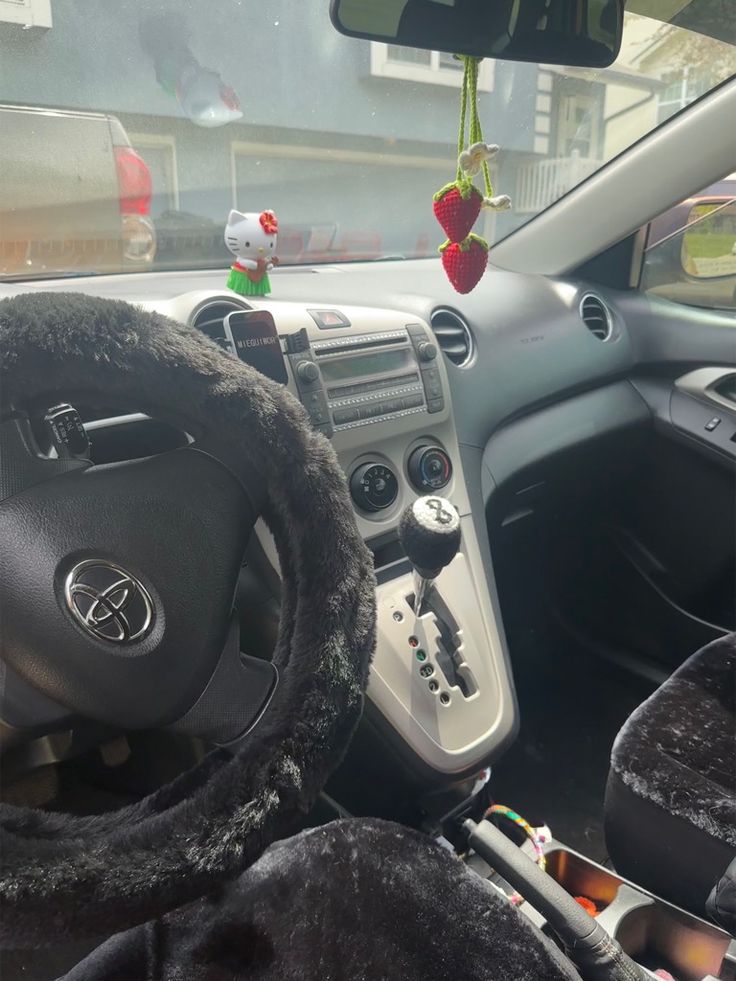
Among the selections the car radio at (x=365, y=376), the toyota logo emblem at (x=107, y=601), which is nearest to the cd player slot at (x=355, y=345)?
the car radio at (x=365, y=376)

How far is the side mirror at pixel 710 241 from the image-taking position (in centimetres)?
186

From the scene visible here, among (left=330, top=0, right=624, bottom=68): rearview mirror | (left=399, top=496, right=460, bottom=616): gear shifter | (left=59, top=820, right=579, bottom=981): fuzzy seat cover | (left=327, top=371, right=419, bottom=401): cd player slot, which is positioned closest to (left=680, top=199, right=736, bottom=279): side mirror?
(left=330, top=0, right=624, bottom=68): rearview mirror

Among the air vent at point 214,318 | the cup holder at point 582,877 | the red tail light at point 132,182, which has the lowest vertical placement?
the cup holder at point 582,877

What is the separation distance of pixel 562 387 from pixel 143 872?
4.88 feet

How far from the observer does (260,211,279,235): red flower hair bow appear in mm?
1327

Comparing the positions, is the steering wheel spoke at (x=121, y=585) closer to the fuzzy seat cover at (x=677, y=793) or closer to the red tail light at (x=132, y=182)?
the fuzzy seat cover at (x=677, y=793)

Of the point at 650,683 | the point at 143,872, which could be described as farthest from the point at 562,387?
the point at 143,872

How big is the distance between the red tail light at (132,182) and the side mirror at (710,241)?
1.22m

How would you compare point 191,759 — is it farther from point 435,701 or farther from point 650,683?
point 650,683

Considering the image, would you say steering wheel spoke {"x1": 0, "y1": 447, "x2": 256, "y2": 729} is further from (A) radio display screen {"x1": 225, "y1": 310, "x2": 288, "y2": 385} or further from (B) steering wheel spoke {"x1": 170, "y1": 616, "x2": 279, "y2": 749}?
(A) radio display screen {"x1": 225, "y1": 310, "x2": 288, "y2": 385}

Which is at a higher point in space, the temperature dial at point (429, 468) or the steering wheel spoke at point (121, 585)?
the steering wheel spoke at point (121, 585)

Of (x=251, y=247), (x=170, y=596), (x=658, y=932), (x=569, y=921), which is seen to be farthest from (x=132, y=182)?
(x=658, y=932)

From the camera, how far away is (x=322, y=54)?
1891 millimetres

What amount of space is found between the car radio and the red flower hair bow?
180 mm
